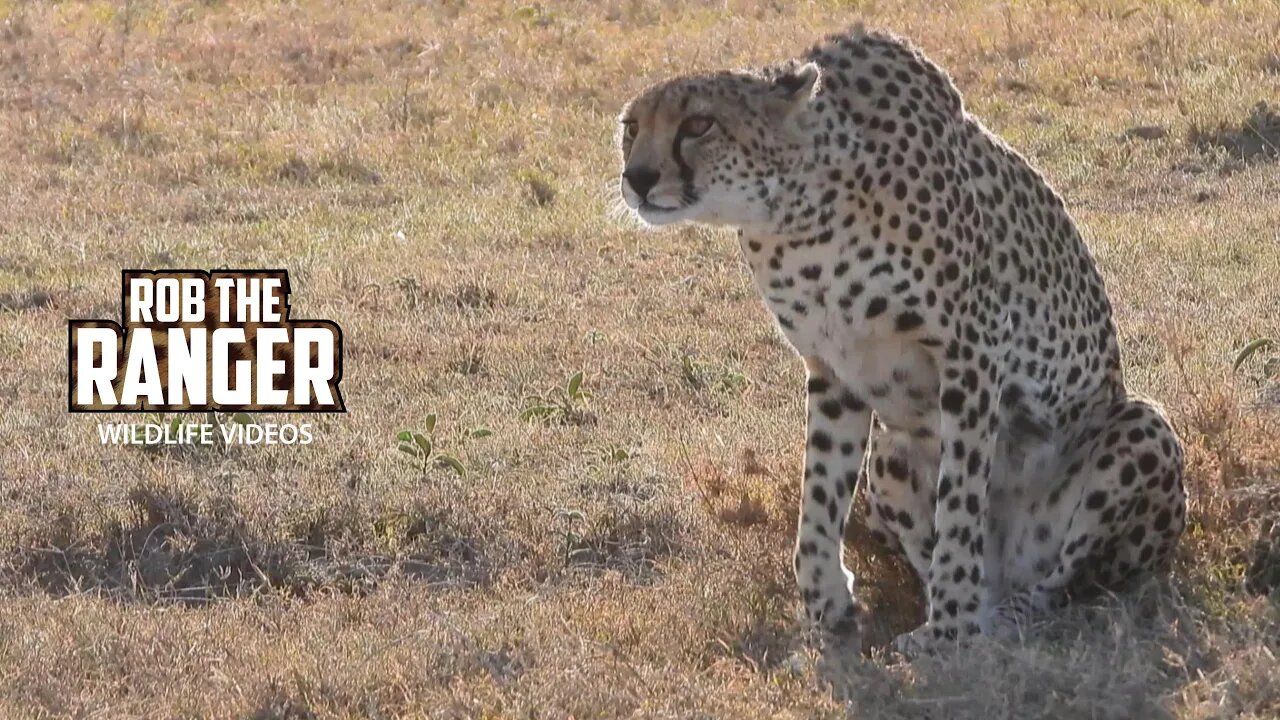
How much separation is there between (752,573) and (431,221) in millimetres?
5493

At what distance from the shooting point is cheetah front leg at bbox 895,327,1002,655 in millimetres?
4609

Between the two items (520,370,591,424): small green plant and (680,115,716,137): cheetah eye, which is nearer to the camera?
(680,115,716,137): cheetah eye

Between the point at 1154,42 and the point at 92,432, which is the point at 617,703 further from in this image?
the point at 1154,42

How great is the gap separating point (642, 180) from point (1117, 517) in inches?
54.3

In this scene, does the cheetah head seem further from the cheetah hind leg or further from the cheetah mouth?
the cheetah hind leg

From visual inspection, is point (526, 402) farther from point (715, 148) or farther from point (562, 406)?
point (715, 148)

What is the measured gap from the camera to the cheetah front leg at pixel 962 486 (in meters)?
4.61

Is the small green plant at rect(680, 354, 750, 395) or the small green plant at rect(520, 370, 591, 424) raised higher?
the small green plant at rect(680, 354, 750, 395)

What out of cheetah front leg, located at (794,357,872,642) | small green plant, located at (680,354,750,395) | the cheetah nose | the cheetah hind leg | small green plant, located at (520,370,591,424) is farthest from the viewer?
small green plant, located at (680,354,750,395)

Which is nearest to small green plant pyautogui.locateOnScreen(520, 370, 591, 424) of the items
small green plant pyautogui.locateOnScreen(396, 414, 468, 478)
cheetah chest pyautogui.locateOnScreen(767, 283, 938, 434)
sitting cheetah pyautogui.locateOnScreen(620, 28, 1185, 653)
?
small green plant pyautogui.locateOnScreen(396, 414, 468, 478)

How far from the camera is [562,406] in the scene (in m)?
7.17

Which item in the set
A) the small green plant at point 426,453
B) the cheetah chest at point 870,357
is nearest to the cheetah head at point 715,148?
the cheetah chest at point 870,357

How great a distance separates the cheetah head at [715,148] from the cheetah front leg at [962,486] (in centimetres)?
57

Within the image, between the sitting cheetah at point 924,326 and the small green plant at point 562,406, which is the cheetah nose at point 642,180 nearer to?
the sitting cheetah at point 924,326
